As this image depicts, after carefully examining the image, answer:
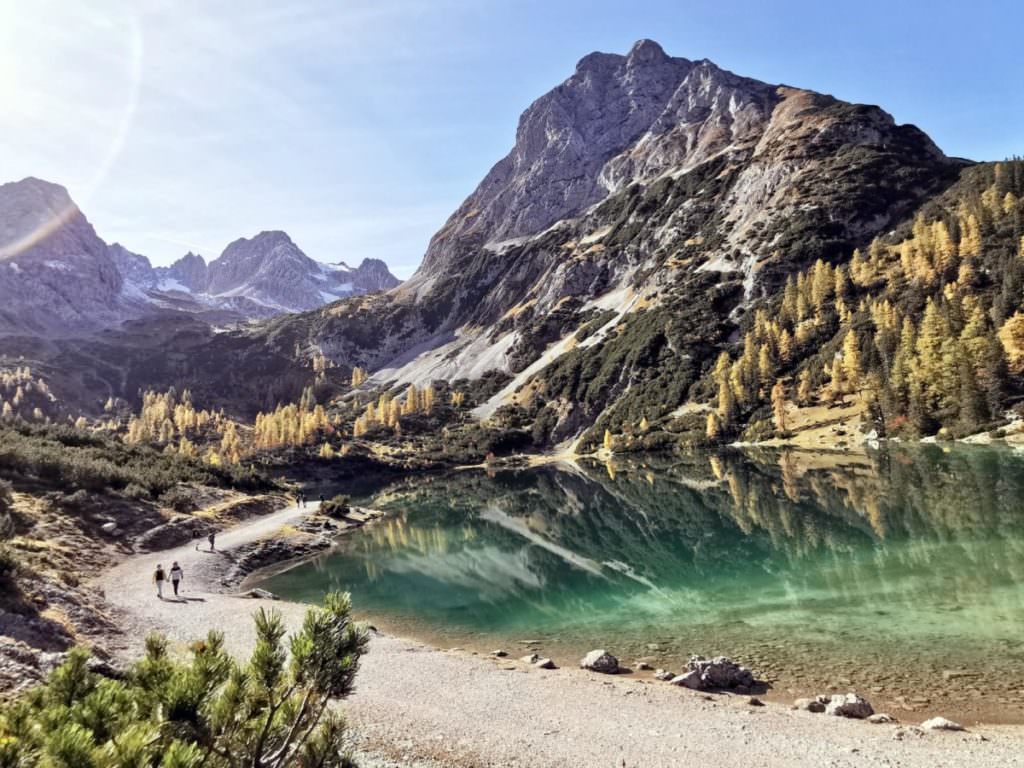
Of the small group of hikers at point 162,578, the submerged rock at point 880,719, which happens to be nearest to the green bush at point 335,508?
the small group of hikers at point 162,578

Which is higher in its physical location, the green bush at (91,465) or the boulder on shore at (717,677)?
the green bush at (91,465)

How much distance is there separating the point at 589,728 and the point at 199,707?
1266 cm

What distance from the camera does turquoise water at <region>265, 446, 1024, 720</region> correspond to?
65.5ft

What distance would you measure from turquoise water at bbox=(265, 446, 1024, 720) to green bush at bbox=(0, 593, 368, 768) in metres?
17.2

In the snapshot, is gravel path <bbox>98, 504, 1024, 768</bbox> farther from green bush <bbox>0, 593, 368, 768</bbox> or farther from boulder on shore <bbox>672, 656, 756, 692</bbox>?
green bush <bbox>0, 593, 368, 768</bbox>

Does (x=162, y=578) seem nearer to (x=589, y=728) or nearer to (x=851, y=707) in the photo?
(x=589, y=728)

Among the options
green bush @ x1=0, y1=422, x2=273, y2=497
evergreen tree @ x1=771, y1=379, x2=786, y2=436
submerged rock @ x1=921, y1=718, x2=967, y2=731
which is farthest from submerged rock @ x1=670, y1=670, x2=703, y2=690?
evergreen tree @ x1=771, y1=379, x2=786, y2=436

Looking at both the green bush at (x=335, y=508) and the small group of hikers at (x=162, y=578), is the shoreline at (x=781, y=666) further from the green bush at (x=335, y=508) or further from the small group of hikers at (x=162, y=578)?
the green bush at (x=335, y=508)

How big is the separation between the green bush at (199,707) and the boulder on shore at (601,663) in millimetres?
15804

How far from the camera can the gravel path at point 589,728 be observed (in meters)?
13.2

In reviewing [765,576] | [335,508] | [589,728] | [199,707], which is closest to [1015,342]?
[765,576]

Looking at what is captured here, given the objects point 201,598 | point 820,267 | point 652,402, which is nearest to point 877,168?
point 820,267

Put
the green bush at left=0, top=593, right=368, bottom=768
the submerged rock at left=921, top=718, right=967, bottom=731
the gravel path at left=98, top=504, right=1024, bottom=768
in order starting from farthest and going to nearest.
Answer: the submerged rock at left=921, top=718, right=967, bottom=731
the gravel path at left=98, top=504, right=1024, bottom=768
the green bush at left=0, top=593, right=368, bottom=768

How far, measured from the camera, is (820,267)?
137 meters
